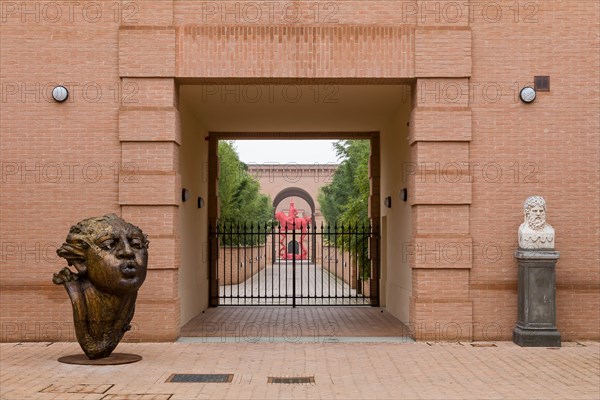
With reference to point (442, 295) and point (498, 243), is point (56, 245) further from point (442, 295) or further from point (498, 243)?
point (498, 243)

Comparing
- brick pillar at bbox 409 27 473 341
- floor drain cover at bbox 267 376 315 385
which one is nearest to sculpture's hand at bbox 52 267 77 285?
floor drain cover at bbox 267 376 315 385

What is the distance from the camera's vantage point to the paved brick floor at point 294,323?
1311cm

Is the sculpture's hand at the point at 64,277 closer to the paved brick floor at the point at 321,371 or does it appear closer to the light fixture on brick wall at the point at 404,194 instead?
the paved brick floor at the point at 321,371

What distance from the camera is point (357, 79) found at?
40.6 feet

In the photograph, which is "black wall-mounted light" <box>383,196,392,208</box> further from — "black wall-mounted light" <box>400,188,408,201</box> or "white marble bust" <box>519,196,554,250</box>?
"white marble bust" <box>519,196,554,250</box>

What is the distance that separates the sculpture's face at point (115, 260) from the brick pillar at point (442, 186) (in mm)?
4553

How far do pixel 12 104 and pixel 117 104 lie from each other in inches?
65.6

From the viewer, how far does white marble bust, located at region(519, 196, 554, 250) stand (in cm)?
1173

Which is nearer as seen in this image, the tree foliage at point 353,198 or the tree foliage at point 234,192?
the tree foliage at point 353,198

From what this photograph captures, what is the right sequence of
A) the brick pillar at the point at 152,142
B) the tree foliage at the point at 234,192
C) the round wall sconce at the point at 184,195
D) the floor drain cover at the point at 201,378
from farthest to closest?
the tree foliage at the point at 234,192
the round wall sconce at the point at 184,195
the brick pillar at the point at 152,142
the floor drain cover at the point at 201,378

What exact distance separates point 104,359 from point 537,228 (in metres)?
6.63

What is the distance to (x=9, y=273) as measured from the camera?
12.1m

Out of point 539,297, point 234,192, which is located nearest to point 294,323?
point 539,297

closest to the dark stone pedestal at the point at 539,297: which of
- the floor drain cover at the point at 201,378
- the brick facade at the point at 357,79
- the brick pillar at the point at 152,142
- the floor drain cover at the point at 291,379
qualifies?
the brick facade at the point at 357,79
